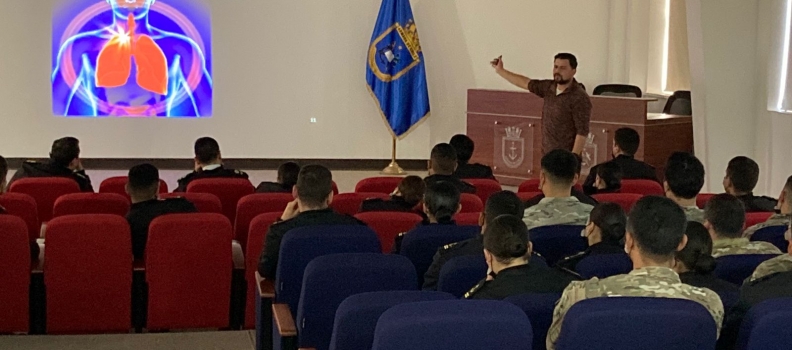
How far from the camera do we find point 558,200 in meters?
4.83

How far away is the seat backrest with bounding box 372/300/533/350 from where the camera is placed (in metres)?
2.52

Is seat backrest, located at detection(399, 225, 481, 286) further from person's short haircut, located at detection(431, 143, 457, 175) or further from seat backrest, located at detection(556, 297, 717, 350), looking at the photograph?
person's short haircut, located at detection(431, 143, 457, 175)

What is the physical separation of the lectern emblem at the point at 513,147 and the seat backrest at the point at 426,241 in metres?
6.42

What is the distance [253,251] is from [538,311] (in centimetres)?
242

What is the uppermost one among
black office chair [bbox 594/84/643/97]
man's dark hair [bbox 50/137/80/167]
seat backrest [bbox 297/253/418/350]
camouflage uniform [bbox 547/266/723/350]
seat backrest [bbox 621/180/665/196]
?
black office chair [bbox 594/84/643/97]

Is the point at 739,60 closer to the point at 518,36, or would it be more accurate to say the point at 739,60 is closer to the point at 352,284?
the point at 518,36

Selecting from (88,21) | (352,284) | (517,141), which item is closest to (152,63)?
(88,21)

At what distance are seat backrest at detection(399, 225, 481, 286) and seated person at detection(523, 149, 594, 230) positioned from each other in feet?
1.56

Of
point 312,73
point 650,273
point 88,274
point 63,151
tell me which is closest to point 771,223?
point 650,273

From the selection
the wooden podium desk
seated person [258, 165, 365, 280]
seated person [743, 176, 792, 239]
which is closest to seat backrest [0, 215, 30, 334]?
seated person [258, 165, 365, 280]

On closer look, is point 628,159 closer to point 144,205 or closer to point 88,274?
point 144,205

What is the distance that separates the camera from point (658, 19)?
12172 millimetres

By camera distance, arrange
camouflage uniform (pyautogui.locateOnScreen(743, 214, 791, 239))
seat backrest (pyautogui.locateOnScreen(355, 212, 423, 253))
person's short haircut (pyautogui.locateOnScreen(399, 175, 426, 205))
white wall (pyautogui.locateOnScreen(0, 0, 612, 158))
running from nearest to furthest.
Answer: camouflage uniform (pyautogui.locateOnScreen(743, 214, 791, 239)), seat backrest (pyautogui.locateOnScreen(355, 212, 423, 253)), person's short haircut (pyautogui.locateOnScreen(399, 175, 426, 205)), white wall (pyautogui.locateOnScreen(0, 0, 612, 158))

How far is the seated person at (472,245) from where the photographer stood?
3.87m
